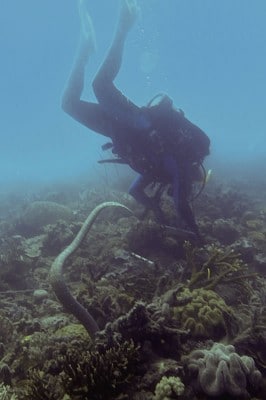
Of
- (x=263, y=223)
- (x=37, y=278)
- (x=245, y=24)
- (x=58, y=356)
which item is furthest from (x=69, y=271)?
(x=245, y=24)

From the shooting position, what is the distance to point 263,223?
449 inches

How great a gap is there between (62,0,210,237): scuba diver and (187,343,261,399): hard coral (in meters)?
4.23

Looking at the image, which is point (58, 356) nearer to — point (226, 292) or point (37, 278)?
point (226, 292)

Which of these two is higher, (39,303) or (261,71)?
(261,71)

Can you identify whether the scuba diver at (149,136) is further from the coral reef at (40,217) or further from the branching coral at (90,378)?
the coral reef at (40,217)

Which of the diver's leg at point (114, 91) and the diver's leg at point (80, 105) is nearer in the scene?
the diver's leg at point (114, 91)

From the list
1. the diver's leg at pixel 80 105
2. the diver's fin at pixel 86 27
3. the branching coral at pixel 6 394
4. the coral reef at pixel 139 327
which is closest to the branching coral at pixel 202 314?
the coral reef at pixel 139 327

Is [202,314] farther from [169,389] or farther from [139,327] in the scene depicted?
[169,389]

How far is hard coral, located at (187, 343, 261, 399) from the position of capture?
3.45 meters

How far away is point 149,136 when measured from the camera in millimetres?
8305

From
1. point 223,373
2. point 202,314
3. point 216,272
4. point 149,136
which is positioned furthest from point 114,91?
point 223,373

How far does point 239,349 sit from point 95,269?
10.4ft

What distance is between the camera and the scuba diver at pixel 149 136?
8.03 metres

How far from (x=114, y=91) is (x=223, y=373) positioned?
6.95 metres
